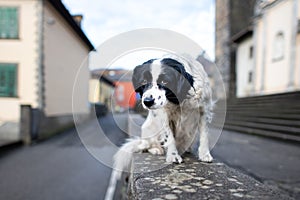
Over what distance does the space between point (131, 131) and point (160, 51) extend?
1.27 meters

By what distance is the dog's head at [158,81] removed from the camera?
50.8 inches

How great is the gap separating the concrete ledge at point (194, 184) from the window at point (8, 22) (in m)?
10.4

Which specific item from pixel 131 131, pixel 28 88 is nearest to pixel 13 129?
Answer: pixel 28 88

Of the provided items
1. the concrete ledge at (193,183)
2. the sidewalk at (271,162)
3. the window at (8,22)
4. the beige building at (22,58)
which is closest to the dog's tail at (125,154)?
the concrete ledge at (193,183)

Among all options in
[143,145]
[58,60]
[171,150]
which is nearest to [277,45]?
[58,60]

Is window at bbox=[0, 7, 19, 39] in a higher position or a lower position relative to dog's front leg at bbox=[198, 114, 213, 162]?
higher

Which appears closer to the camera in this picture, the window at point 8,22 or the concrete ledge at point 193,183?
the concrete ledge at point 193,183

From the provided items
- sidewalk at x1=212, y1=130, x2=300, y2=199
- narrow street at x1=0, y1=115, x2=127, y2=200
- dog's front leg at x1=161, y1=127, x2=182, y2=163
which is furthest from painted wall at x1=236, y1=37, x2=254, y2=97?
dog's front leg at x1=161, y1=127, x2=182, y2=163

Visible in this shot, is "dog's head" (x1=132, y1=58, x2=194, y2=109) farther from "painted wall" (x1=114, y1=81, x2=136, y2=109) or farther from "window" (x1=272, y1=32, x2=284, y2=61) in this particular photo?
"window" (x1=272, y1=32, x2=284, y2=61)

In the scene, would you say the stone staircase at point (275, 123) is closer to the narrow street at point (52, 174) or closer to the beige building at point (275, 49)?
the narrow street at point (52, 174)

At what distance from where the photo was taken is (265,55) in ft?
59.9

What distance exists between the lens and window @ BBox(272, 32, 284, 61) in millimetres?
16312

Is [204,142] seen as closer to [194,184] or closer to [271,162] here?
[194,184]

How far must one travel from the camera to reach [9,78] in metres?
10.1
